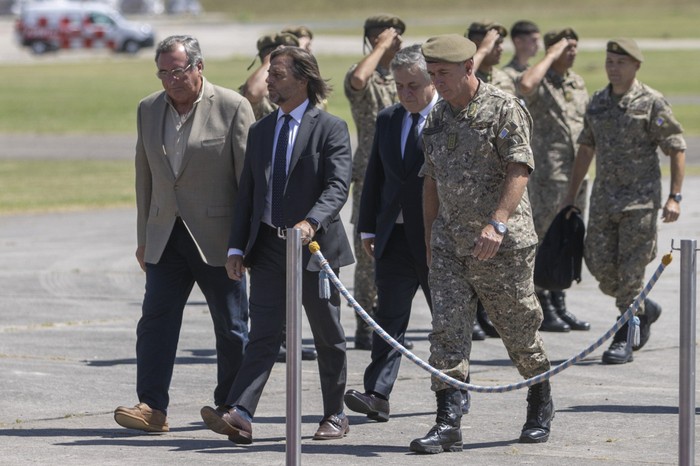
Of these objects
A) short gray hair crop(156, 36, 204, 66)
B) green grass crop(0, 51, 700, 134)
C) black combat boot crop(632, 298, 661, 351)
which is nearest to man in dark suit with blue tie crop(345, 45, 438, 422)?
short gray hair crop(156, 36, 204, 66)

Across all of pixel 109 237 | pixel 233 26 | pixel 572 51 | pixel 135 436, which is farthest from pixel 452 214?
pixel 233 26

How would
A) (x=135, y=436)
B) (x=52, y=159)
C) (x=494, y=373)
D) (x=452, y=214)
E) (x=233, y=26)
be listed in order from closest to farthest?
1. (x=452, y=214)
2. (x=135, y=436)
3. (x=494, y=373)
4. (x=52, y=159)
5. (x=233, y=26)

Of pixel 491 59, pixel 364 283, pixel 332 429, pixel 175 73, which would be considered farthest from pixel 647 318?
pixel 175 73

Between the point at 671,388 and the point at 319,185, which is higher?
the point at 319,185

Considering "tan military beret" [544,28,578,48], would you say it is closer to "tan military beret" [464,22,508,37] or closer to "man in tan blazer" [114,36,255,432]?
"tan military beret" [464,22,508,37]

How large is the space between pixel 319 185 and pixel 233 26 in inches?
3421

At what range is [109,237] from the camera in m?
16.2

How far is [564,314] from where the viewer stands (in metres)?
10.8

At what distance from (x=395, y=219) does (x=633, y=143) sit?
7.62ft

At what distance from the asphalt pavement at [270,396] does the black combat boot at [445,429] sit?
0.20 feet

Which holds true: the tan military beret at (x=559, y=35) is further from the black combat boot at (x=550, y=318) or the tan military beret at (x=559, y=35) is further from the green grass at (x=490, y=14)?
the green grass at (x=490, y=14)

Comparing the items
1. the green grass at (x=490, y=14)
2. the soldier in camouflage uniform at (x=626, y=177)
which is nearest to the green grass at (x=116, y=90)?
the green grass at (x=490, y=14)

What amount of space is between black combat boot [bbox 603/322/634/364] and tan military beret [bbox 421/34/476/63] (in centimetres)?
320

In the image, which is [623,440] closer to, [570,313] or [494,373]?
[494,373]
